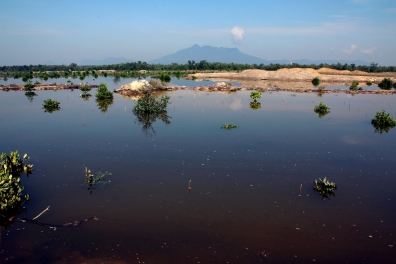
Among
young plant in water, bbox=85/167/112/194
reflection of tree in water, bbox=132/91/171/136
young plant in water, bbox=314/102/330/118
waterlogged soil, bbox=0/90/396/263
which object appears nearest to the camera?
waterlogged soil, bbox=0/90/396/263

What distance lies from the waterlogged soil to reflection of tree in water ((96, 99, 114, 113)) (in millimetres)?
6804

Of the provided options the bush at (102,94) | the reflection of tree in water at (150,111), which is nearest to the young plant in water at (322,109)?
the reflection of tree in water at (150,111)

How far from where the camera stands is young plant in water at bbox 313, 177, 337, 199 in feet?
34.2

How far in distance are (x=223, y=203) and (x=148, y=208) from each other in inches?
94.2

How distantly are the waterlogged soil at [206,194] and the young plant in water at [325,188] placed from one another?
0.26 meters

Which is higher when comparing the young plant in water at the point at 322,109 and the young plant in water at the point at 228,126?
the young plant in water at the point at 322,109

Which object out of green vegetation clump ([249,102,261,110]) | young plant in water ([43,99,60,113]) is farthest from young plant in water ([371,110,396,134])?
young plant in water ([43,99,60,113])

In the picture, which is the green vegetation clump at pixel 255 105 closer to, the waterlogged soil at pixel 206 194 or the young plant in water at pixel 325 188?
the waterlogged soil at pixel 206 194

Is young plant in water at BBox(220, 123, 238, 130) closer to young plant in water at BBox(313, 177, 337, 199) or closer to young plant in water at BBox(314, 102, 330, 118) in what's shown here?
young plant in water at BBox(313, 177, 337, 199)

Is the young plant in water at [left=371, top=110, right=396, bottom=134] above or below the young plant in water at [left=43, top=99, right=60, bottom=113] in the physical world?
below

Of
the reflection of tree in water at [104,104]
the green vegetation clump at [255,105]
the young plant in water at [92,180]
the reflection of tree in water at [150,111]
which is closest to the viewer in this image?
the young plant in water at [92,180]

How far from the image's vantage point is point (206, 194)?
34.1 feet

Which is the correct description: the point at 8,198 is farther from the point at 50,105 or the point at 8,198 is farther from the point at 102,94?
the point at 102,94

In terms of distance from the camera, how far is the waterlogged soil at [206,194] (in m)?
7.71
